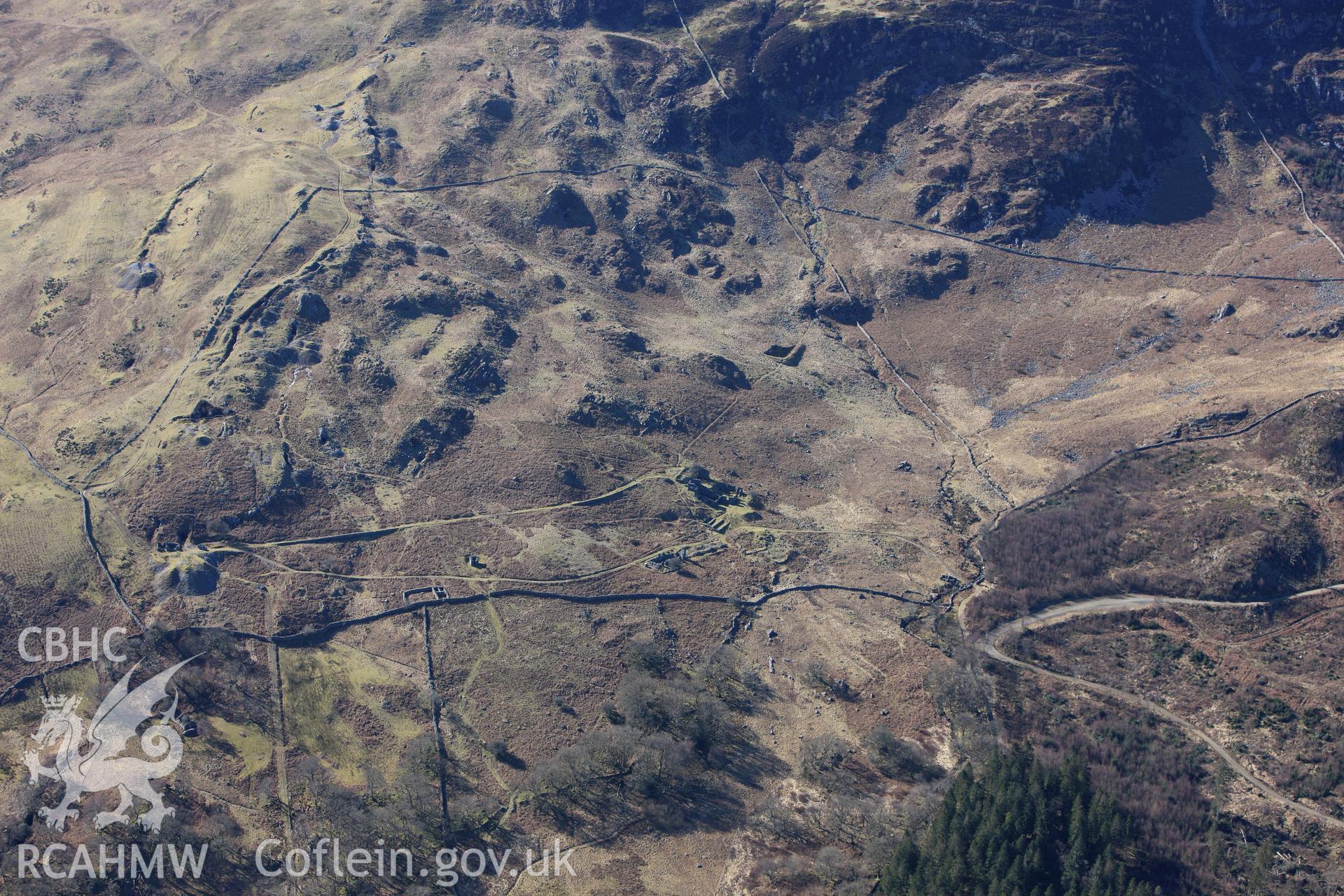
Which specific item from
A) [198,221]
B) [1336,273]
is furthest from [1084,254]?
[198,221]

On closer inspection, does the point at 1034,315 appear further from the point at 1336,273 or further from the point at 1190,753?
the point at 1190,753

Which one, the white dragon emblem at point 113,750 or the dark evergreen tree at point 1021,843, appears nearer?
the dark evergreen tree at point 1021,843

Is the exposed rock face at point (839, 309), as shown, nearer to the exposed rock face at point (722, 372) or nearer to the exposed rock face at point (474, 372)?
the exposed rock face at point (722, 372)

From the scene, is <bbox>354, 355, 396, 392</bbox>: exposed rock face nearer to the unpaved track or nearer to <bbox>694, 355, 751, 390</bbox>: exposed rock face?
<bbox>694, 355, 751, 390</bbox>: exposed rock face

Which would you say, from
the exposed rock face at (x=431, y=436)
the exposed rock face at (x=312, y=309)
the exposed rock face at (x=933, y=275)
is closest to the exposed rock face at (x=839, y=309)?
the exposed rock face at (x=933, y=275)

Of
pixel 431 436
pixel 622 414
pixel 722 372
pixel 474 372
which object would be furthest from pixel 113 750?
pixel 722 372

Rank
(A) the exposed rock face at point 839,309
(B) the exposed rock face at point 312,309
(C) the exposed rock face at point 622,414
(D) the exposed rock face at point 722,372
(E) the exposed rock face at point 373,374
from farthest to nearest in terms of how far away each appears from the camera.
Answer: (A) the exposed rock face at point 839,309 → (D) the exposed rock face at point 722,372 → (B) the exposed rock face at point 312,309 → (C) the exposed rock face at point 622,414 → (E) the exposed rock face at point 373,374

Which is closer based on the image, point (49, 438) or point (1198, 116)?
point (49, 438)
